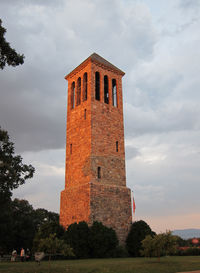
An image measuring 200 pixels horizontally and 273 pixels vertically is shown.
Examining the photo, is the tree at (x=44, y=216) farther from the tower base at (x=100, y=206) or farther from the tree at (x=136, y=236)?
the tree at (x=136, y=236)

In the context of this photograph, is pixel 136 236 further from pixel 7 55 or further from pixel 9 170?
pixel 7 55

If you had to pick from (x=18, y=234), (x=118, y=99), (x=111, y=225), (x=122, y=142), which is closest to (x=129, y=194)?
(x=111, y=225)

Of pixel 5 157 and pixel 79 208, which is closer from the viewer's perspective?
pixel 5 157

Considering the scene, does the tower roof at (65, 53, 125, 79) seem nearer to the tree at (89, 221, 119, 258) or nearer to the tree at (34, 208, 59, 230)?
the tree at (89, 221, 119, 258)

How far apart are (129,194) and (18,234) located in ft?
61.6

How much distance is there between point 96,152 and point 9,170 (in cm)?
1134

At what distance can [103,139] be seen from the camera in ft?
88.8

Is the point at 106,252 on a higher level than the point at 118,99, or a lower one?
lower

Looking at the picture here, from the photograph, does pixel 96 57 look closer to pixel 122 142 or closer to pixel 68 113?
pixel 68 113

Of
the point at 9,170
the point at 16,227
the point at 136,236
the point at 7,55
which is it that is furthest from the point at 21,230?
the point at 7,55

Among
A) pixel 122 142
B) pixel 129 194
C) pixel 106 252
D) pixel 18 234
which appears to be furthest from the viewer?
pixel 18 234

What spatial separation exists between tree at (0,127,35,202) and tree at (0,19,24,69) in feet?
14.8

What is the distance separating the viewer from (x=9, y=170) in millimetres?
15789

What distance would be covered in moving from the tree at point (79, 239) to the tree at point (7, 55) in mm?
13746
